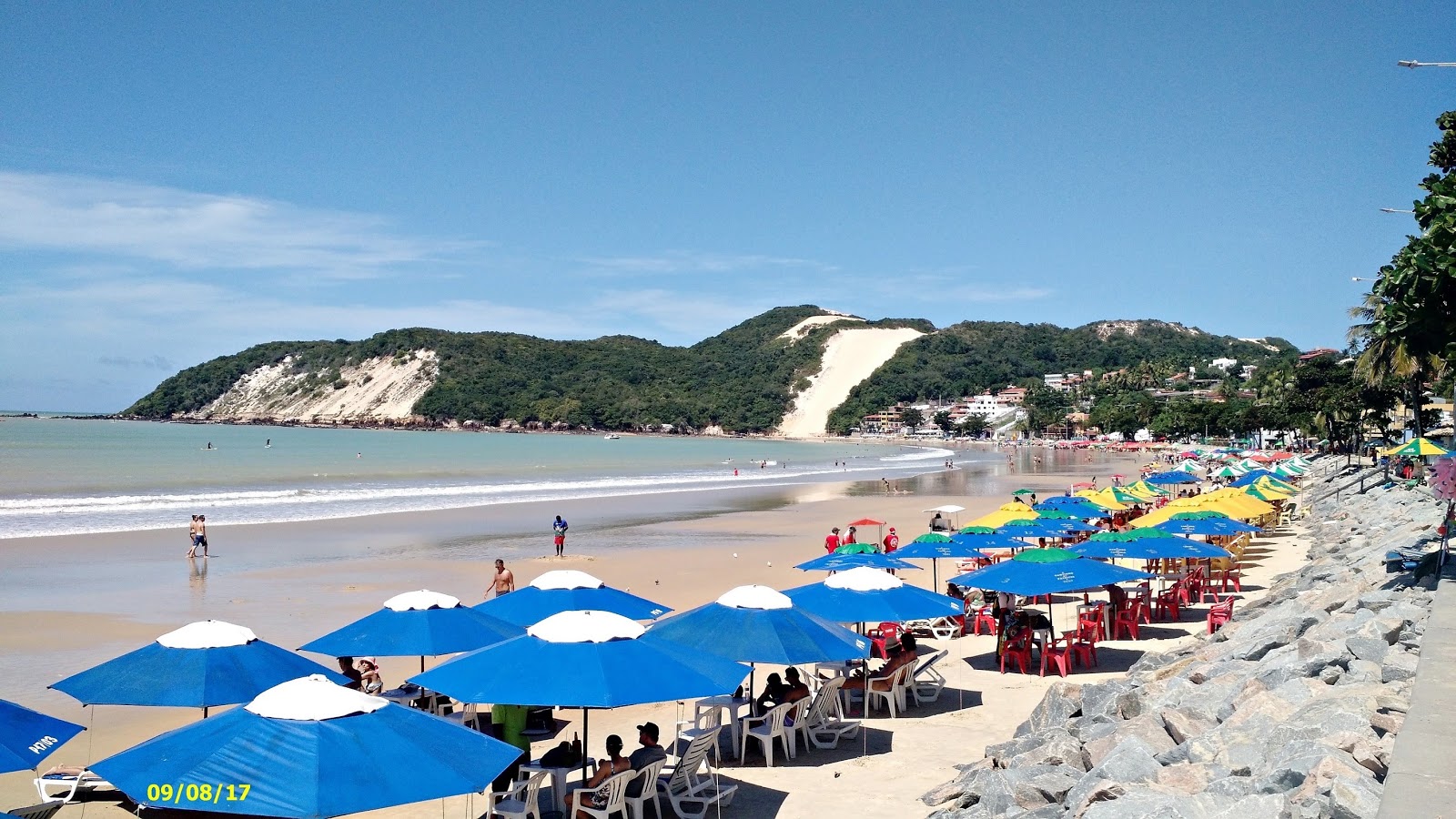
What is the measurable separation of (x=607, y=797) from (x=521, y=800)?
64 centimetres

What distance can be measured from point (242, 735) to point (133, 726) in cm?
696

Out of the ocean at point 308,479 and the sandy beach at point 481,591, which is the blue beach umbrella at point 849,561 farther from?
the ocean at point 308,479

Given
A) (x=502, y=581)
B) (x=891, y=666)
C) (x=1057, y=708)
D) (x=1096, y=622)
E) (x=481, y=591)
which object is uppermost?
(x=502, y=581)

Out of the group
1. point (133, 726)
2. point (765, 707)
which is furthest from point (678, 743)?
point (133, 726)

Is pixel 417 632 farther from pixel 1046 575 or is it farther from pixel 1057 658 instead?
pixel 1057 658

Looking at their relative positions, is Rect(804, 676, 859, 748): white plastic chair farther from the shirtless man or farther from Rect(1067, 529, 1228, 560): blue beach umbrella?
the shirtless man

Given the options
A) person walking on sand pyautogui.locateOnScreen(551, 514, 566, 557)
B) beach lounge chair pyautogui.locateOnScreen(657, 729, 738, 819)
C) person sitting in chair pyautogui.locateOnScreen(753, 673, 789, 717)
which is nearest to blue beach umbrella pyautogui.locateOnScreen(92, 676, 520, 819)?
beach lounge chair pyautogui.locateOnScreen(657, 729, 738, 819)

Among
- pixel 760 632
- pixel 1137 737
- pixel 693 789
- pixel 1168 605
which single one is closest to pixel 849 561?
pixel 1168 605

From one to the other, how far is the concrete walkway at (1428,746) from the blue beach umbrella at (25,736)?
19.8ft

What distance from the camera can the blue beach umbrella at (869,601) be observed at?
10.3 meters

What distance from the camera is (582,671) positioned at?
6707 mm

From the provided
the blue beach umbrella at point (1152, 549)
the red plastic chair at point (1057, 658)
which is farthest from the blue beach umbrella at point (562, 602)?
the blue beach umbrella at point (1152, 549)

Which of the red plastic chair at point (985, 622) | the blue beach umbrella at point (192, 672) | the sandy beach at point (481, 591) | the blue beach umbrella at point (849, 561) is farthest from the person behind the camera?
the blue beach umbrella at point (849, 561)

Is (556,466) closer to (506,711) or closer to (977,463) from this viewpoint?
(977,463)
